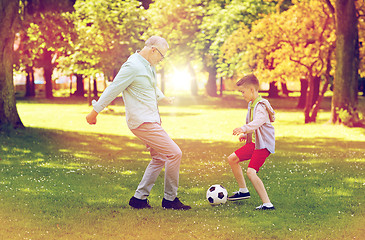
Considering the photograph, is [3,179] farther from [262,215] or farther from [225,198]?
[262,215]

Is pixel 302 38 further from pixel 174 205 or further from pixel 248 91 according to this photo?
pixel 174 205

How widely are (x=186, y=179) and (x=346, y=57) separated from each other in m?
13.7

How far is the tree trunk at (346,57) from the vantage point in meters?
21.0

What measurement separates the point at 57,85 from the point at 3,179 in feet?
237

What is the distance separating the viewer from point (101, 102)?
6633 millimetres

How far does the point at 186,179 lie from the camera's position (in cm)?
1006

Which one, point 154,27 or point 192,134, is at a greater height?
point 154,27

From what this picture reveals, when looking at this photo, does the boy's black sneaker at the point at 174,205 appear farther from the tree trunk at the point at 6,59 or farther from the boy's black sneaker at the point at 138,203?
the tree trunk at the point at 6,59

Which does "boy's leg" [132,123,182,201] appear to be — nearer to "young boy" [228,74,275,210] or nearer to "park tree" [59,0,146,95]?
"young boy" [228,74,275,210]

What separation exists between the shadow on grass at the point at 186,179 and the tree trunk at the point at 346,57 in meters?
5.16

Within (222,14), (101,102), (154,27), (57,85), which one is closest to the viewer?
(101,102)

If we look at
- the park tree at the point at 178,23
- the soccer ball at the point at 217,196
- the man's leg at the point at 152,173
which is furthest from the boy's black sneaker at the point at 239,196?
the park tree at the point at 178,23

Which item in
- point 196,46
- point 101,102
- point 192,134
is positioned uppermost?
point 196,46

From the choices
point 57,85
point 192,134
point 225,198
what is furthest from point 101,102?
point 57,85
